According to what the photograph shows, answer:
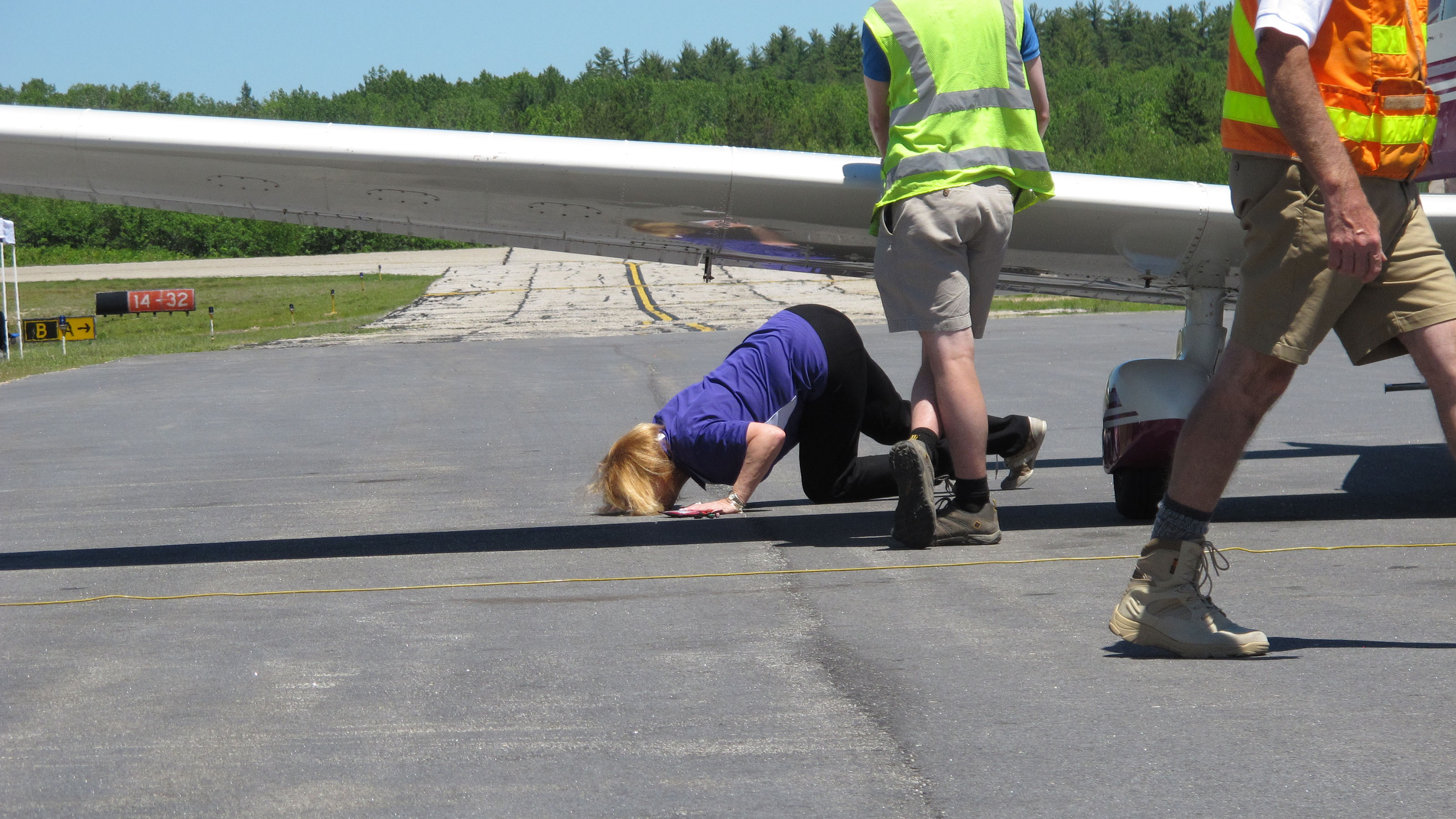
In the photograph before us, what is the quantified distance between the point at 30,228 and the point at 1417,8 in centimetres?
8870

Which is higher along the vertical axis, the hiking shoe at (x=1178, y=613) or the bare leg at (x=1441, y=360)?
the bare leg at (x=1441, y=360)

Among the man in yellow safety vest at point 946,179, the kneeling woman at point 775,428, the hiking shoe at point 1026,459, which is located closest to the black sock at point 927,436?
the man in yellow safety vest at point 946,179

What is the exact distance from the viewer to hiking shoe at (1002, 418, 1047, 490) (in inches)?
234

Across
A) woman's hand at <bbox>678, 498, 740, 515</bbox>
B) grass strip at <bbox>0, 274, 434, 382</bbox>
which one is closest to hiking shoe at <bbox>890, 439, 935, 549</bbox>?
woman's hand at <bbox>678, 498, 740, 515</bbox>

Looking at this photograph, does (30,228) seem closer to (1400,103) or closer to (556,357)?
(556,357)

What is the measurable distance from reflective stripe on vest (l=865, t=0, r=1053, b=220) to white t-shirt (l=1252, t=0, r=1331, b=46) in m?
1.60

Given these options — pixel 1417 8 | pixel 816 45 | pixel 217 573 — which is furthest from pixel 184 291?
pixel 816 45

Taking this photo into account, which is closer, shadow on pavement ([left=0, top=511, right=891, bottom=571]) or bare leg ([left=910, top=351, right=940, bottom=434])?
bare leg ([left=910, top=351, right=940, bottom=434])

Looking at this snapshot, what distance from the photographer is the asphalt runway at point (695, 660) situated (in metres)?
2.51

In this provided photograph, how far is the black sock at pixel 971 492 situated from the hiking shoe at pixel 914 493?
0.10 meters

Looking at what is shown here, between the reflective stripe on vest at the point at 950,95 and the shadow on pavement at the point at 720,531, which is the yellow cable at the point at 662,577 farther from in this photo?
the reflective stripe on vest at the point at 950,95

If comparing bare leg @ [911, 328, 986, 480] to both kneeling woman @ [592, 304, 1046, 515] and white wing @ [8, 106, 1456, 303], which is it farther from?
white wing @ [8, 106, 1456, 303]

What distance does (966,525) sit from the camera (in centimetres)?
479

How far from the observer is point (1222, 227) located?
17.5 ft
